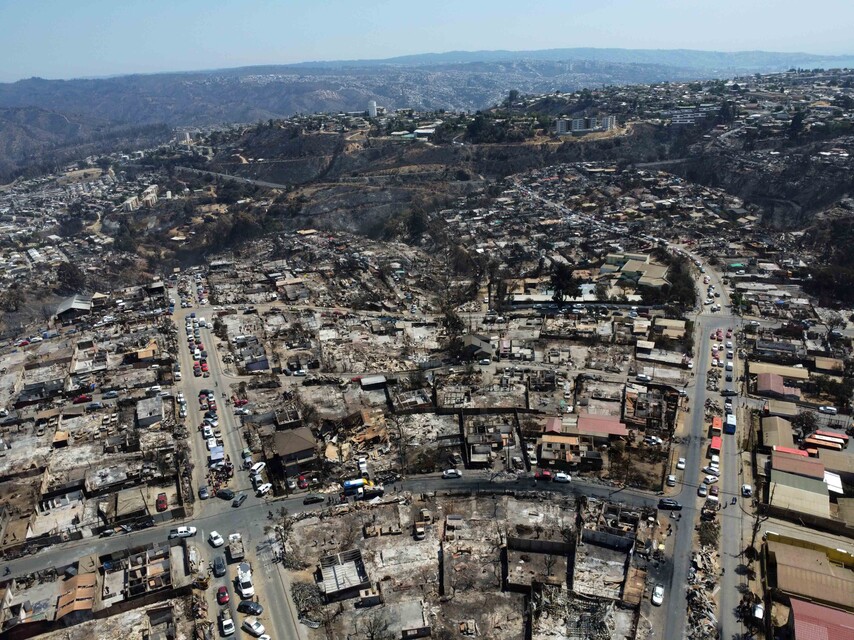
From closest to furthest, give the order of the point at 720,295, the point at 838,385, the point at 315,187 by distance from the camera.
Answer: the point at 838,385, the point at 720,295, the point at 315,187

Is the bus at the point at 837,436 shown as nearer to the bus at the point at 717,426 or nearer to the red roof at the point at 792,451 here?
the red roof at the point at 792,451

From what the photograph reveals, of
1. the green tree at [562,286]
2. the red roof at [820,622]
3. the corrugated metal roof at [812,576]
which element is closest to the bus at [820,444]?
the corrugated metal roof at [812,576]

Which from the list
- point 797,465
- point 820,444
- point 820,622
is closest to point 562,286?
point 820,444

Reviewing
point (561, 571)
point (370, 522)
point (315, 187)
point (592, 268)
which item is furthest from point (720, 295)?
point (315, 187)

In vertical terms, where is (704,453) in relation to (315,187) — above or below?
below

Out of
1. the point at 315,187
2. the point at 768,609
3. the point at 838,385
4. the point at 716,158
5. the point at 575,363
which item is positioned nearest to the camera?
the point at 768,609

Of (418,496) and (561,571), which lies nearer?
(561,571)

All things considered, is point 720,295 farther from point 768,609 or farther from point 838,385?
point 768,609
